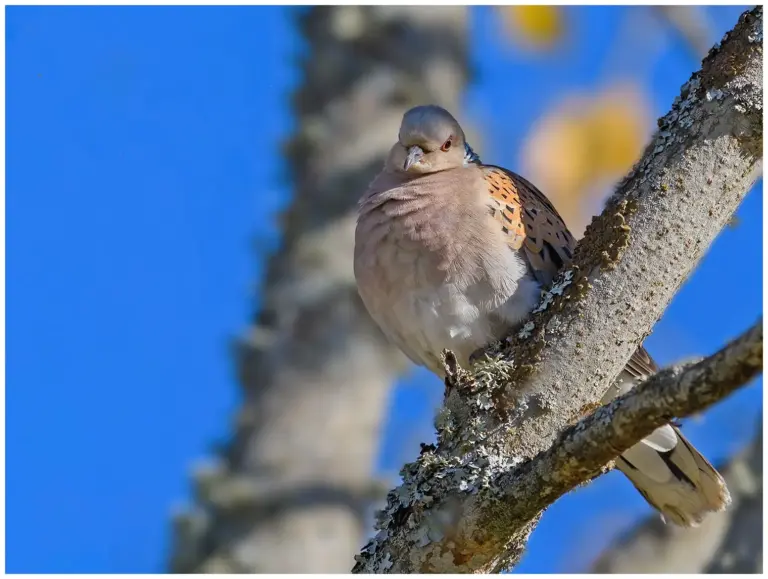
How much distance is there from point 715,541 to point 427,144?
2.02 m

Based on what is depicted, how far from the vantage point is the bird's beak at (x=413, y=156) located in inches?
154

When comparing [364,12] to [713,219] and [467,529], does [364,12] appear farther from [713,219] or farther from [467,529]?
[467,529]

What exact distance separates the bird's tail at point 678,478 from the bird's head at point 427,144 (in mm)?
1294

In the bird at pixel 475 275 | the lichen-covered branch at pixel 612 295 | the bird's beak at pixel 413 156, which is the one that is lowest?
the lichen-covered branch at pixel 612 295

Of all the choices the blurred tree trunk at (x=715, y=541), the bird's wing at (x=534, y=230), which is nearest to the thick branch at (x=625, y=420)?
the bird's wing at (x=534, y=230)

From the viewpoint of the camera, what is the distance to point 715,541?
4.32m

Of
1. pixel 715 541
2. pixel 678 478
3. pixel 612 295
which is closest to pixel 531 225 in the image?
pixel 678 478

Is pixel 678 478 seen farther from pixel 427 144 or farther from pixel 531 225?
pixel 427 144

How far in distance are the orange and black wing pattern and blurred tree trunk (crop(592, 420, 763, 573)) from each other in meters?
1.38

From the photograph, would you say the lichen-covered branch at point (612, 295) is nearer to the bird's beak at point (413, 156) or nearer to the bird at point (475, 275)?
the bird at point (475, 275)

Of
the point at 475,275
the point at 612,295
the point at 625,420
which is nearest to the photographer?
the point at 625,420

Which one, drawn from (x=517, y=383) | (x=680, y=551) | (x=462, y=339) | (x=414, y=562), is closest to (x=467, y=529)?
(x=414, y=562)

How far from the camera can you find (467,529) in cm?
230

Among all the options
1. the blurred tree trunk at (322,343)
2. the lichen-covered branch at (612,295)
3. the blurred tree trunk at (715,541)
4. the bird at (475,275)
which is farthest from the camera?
the blurred tree trunk at (322,343)
